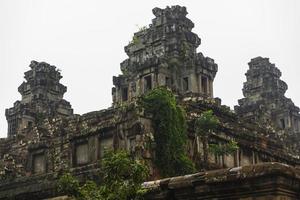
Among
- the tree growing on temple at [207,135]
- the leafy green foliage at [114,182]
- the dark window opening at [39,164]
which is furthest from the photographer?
the dark window opening at [39,164]

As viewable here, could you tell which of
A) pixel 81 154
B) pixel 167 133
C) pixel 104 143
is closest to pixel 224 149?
pixel 167 133

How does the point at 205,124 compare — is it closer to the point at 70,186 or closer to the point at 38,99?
the point at 70,186

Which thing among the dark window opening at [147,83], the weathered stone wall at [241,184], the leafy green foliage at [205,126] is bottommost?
the weathered stone wall at [241,184]

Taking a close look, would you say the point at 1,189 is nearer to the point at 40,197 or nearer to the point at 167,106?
the point at 167,106

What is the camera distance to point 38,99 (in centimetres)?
5056

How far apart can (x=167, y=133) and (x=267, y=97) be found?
2728 centimetres

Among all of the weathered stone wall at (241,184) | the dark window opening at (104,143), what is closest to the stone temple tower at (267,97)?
the dark window opening at (104,143)

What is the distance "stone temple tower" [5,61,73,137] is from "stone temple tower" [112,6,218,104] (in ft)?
32.6

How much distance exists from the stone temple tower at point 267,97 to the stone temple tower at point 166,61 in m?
11.5

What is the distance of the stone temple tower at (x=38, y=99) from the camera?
49.6 metres

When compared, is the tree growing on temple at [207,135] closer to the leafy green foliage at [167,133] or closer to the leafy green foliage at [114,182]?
the leafy green foliage at [167,133]

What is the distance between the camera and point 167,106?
2708 cm

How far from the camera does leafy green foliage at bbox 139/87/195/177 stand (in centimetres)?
2644

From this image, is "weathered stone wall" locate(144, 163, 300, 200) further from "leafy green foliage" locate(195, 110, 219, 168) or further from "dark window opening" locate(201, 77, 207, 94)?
"dark window opening" locate(201, 77, 207, 94)
